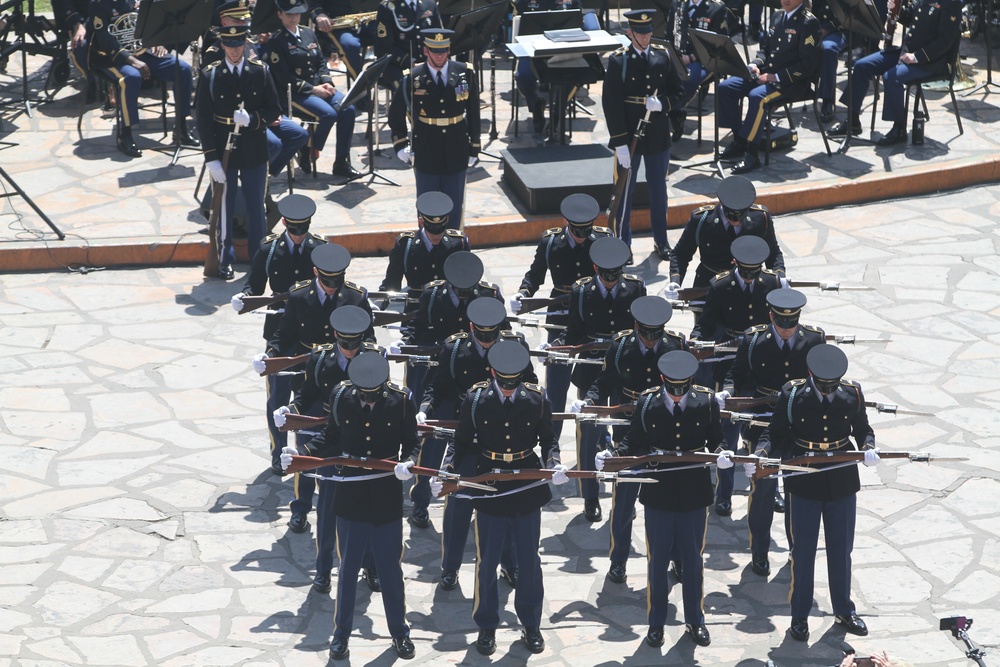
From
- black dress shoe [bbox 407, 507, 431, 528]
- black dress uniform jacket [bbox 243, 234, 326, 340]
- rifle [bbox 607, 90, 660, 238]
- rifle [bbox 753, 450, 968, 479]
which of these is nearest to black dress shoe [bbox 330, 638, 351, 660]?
black dress shoe [bbox 407, 507, 431, 528]

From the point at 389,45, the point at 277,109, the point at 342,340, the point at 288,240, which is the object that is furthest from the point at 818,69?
the point at 342,340

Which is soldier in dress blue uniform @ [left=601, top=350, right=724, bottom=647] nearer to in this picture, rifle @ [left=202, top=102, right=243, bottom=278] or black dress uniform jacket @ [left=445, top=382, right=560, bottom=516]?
black dress uniform jacket @ [left=445, top=382, right=560, bottom=516]

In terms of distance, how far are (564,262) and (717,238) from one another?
1157 millimetres

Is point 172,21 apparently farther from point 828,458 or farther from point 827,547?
point 827,547

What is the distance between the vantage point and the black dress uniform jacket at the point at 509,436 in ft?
29.2

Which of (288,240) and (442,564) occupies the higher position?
(288,240)

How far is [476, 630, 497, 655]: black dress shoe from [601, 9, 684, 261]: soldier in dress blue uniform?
5686 mm

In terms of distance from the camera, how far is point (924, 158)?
1593 centimetres

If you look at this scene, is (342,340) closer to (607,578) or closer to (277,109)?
(607,578)

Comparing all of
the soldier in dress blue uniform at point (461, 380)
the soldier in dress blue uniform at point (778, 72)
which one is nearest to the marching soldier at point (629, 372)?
the soldier in dress blue uniform at point (461, 380)

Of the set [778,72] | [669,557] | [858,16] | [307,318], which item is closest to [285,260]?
[307,318]

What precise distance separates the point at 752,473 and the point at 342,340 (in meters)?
2.61

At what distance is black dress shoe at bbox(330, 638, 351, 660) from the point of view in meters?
8.89

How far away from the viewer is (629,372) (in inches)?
388
